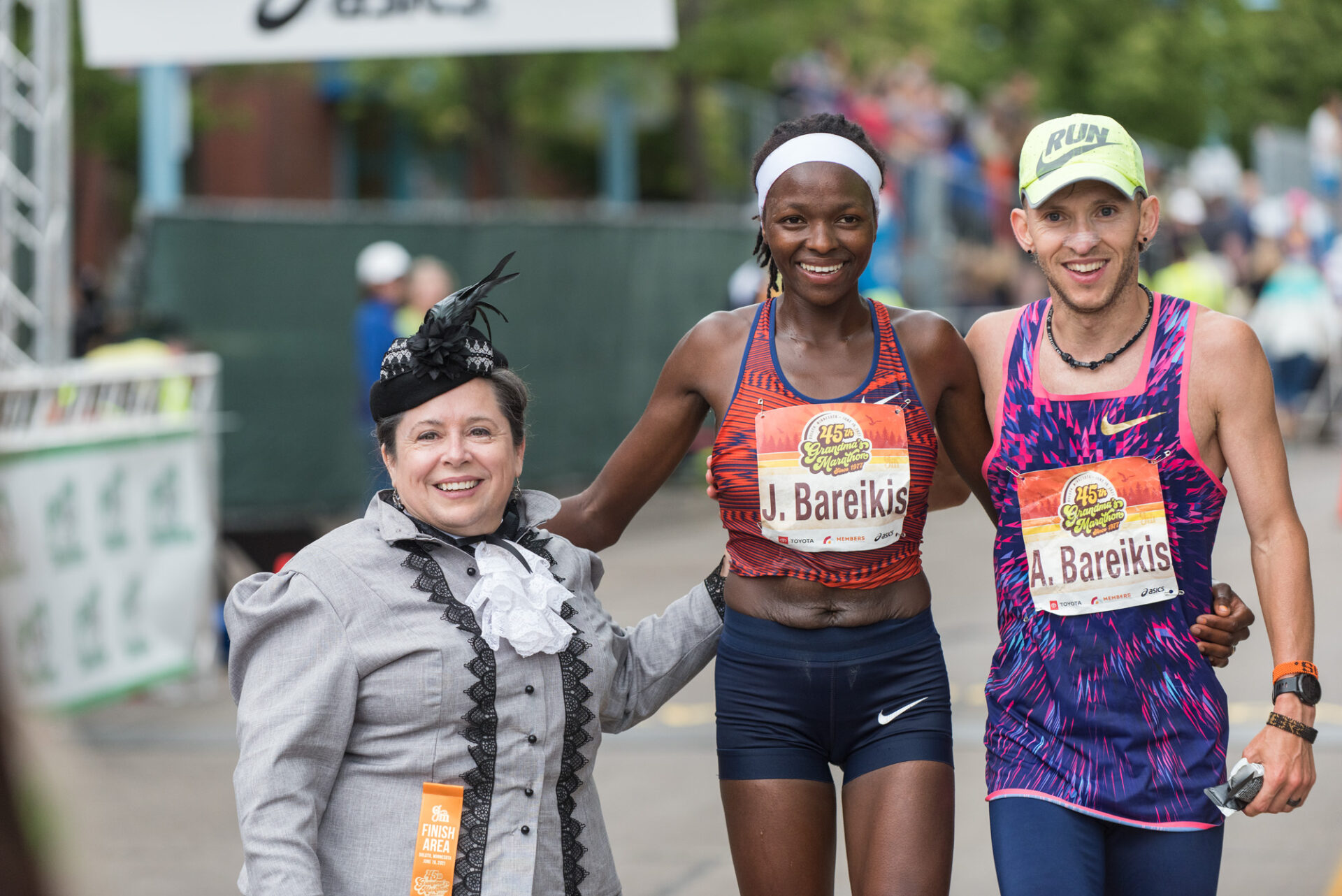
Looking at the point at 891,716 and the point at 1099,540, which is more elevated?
the point at 1099,540

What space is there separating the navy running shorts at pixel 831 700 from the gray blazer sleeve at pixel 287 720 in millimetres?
895

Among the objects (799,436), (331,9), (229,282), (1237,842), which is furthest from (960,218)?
(799,436)

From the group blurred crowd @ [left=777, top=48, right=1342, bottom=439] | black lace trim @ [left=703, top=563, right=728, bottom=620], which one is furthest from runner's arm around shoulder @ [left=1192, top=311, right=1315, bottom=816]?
blurred crowd @ [left=777, top=48, right=1342, bottom=439]

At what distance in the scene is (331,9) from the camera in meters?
8.34

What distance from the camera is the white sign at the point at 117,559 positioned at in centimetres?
680

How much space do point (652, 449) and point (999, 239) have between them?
48.3 feet

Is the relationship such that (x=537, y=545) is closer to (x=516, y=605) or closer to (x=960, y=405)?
(x=516, y=605)

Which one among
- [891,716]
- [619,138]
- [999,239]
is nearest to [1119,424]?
[891,716]

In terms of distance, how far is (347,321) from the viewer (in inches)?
453

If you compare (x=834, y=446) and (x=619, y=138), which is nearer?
(x=834, y=446)

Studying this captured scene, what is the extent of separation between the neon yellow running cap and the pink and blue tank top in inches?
10.5

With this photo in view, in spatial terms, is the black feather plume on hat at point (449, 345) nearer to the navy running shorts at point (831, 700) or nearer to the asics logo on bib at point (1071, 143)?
the navy running shorts at point (831, 700)

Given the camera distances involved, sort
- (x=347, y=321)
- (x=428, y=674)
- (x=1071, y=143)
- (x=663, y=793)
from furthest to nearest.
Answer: (x=347, y=321), (x=663, y=793), (x=1071, y=143), (x=428, y=674)

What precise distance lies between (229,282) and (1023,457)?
28.0ft
